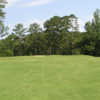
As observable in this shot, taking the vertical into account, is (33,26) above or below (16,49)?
above

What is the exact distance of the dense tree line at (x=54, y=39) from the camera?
36.5 metres

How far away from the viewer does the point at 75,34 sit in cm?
4138

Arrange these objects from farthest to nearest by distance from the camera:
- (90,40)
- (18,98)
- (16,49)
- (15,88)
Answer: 1. (16,49)
2. (90,40)
3. (15,88)
4. (18,98)

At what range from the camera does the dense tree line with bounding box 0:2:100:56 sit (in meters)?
36.5

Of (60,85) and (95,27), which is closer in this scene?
(60,85)

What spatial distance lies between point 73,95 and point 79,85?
1317mm

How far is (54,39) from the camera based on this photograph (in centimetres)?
4172

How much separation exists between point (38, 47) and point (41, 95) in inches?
1406

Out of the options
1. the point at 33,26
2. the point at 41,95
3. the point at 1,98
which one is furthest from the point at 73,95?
the point at 33,26

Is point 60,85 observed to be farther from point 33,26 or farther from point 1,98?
point 33,26

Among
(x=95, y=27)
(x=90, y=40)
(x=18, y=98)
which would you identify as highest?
(x=95, y=27)

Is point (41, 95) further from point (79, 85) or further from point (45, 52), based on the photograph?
point (45, 52)

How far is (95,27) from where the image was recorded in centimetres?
3831

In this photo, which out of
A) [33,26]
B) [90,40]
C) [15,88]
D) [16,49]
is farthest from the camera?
[33,26]
